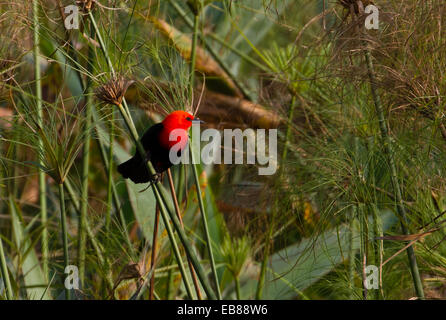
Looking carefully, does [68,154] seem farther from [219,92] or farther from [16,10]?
[219,92]

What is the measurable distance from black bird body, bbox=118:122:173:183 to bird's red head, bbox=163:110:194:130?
0.03 metres

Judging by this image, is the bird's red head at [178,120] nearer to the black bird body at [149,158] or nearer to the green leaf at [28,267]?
the black bird body at [149,158]

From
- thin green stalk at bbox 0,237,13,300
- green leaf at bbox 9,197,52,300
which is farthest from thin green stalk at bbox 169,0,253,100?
thin green stalk at bbox 0,237,13,300

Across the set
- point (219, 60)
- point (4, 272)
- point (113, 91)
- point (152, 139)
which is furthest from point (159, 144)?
point (219, 60)

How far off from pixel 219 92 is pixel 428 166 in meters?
1.68

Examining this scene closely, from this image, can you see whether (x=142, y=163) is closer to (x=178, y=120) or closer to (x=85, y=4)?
(x=178, y=120)

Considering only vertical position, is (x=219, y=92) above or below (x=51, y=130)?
above

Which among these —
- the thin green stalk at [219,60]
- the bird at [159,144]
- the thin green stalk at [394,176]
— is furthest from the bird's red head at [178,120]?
the thin green stalk at [219,60]

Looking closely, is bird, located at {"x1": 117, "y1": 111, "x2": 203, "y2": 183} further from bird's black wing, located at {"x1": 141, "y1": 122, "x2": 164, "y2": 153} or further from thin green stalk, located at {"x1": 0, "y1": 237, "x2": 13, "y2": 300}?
thin green stalk, located at {"x1": 0, "y1": 237, "x2": 13, "y2": 300}

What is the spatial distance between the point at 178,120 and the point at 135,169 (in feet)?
0.48

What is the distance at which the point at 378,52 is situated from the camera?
139 centimetres

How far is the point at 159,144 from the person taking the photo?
124cm
